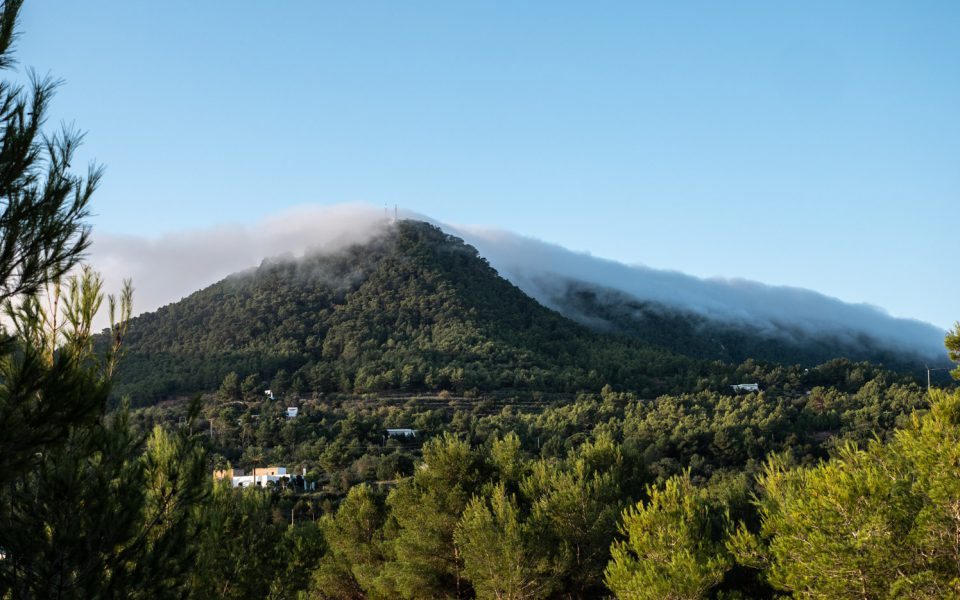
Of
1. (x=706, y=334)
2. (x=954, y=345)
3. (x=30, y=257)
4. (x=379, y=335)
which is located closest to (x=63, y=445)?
(x=30, y=257)

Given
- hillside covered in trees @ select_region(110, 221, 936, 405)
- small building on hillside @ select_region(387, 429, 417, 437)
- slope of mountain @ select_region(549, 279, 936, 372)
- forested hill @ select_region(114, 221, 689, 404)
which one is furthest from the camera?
slope of mountain @ select_region(549, 279, 936, 372)

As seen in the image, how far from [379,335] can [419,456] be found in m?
34.4

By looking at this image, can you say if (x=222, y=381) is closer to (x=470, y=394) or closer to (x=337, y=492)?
(x=470, y=394)

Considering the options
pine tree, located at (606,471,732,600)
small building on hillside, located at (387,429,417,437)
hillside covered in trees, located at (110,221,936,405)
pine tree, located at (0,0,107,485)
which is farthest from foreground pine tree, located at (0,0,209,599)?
hillside covered in trees, located at (110,221,936,405)

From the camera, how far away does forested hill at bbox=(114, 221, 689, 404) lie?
76.9m

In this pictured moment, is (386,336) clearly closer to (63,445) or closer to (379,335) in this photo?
(379,335)

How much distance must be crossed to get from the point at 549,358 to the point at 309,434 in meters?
30.7

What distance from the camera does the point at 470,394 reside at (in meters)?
72.6

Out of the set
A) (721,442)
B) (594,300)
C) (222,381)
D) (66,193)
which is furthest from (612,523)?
(594,300)

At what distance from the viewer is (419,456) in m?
55.1

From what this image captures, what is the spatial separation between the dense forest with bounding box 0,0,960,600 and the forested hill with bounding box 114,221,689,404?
0.40 meters

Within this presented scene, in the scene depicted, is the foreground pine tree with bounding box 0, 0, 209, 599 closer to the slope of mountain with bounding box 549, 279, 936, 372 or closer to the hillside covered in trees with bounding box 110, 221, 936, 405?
the hillside covered in trees with bounding box 110, 221, 936, 405

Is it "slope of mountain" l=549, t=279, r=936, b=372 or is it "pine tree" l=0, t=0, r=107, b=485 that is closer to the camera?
"pine tree" l=0, t=0, r=107, b=485

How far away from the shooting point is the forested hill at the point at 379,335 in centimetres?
7688
